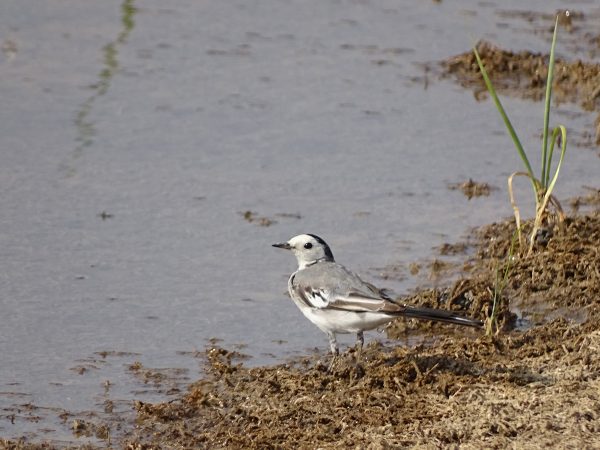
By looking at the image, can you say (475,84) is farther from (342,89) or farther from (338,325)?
(338,325)

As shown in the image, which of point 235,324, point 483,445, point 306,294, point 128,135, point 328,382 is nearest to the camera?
point 483,445

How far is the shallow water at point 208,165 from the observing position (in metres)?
8.63

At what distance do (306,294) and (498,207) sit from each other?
304cm

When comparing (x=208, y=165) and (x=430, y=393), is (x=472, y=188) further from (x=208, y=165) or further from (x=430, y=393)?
(x=430, y=393)

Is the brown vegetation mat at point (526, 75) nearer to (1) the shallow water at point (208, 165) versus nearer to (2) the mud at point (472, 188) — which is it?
(1) the shallow water at point (208, 165)

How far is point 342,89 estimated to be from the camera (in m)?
13.2

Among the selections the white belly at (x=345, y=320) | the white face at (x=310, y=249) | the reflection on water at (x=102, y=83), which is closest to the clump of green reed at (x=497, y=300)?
the white belly at (x=345, y=320)

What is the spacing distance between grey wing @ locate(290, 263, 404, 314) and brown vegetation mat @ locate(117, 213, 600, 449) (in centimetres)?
37

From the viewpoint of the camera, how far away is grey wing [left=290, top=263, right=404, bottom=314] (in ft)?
25.2

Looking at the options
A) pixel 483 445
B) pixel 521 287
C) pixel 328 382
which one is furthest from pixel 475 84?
pixel 483 445

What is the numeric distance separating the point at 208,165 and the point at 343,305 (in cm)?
368

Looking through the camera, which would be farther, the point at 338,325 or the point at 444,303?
the point at 444,303

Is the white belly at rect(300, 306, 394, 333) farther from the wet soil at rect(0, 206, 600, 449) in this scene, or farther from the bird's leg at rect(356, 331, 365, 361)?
the wet soil at rect(0, 206, 600, 449)

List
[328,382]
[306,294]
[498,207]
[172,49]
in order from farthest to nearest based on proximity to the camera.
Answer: [172,49]
[498,207]
[306,294]
[328,382]
